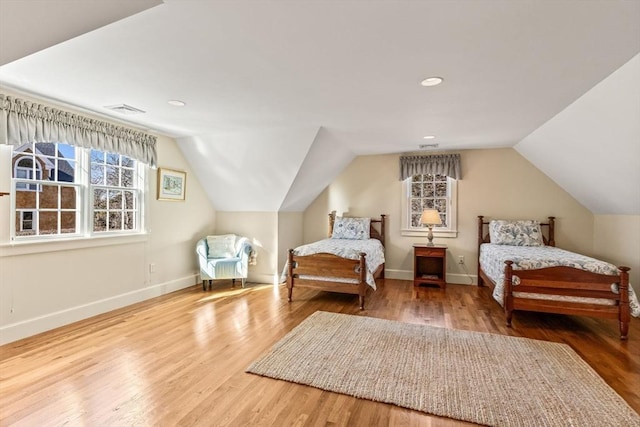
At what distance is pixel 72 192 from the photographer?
3.31 metres

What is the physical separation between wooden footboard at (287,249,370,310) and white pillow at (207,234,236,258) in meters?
1.31

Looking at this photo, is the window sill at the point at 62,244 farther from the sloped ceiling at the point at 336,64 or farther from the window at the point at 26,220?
the sloped ceiling at the point at 336,64

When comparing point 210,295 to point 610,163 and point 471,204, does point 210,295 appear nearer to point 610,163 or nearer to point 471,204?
point 471,204

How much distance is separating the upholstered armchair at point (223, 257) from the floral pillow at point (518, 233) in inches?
149

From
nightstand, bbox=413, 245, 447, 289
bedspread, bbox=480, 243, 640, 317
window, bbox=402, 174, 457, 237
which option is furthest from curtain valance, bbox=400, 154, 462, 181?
bedspread, bbox=480, 243, 640, 317

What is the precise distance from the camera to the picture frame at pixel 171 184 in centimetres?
423

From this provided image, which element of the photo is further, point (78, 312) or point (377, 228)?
point (377, 228)

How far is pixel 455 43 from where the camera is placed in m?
1.87

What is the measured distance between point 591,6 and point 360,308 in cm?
323

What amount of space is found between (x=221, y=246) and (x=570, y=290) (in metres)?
4.40

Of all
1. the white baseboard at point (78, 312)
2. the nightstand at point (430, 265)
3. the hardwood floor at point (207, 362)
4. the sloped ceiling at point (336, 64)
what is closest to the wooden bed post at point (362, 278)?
the hardwood floor at point (207, 362)

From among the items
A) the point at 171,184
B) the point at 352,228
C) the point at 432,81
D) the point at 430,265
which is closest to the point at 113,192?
the point at 171,184

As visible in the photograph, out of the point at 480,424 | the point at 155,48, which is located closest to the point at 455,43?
the point at 155,48

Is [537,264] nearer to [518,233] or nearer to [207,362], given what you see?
[518,233]
